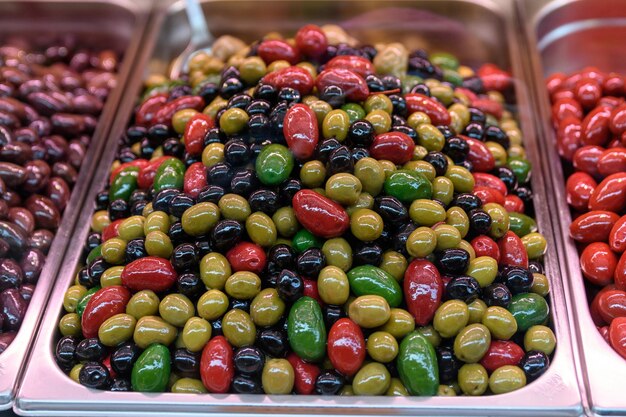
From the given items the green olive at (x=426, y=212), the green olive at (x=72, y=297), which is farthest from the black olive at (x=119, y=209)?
the green olive at (x=426, y=212)

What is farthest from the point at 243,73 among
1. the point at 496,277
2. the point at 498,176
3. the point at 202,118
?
the point at 496,277

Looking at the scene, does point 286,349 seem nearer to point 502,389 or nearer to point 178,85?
point 502,389

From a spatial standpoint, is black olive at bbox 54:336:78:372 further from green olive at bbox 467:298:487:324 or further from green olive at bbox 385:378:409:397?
green olive at bbox 467:298:487:324

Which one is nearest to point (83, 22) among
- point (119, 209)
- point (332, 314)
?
point (119, 209)

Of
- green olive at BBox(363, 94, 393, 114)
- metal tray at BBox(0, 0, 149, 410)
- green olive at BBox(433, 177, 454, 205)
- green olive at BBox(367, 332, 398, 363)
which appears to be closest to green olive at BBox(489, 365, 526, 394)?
green olive at BBox(367, 332, 398, 363)

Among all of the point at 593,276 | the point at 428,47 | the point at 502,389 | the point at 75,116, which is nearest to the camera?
the point at 502,389

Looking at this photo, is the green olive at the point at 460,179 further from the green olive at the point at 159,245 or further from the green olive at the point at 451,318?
the green olive at the point at 159,245
